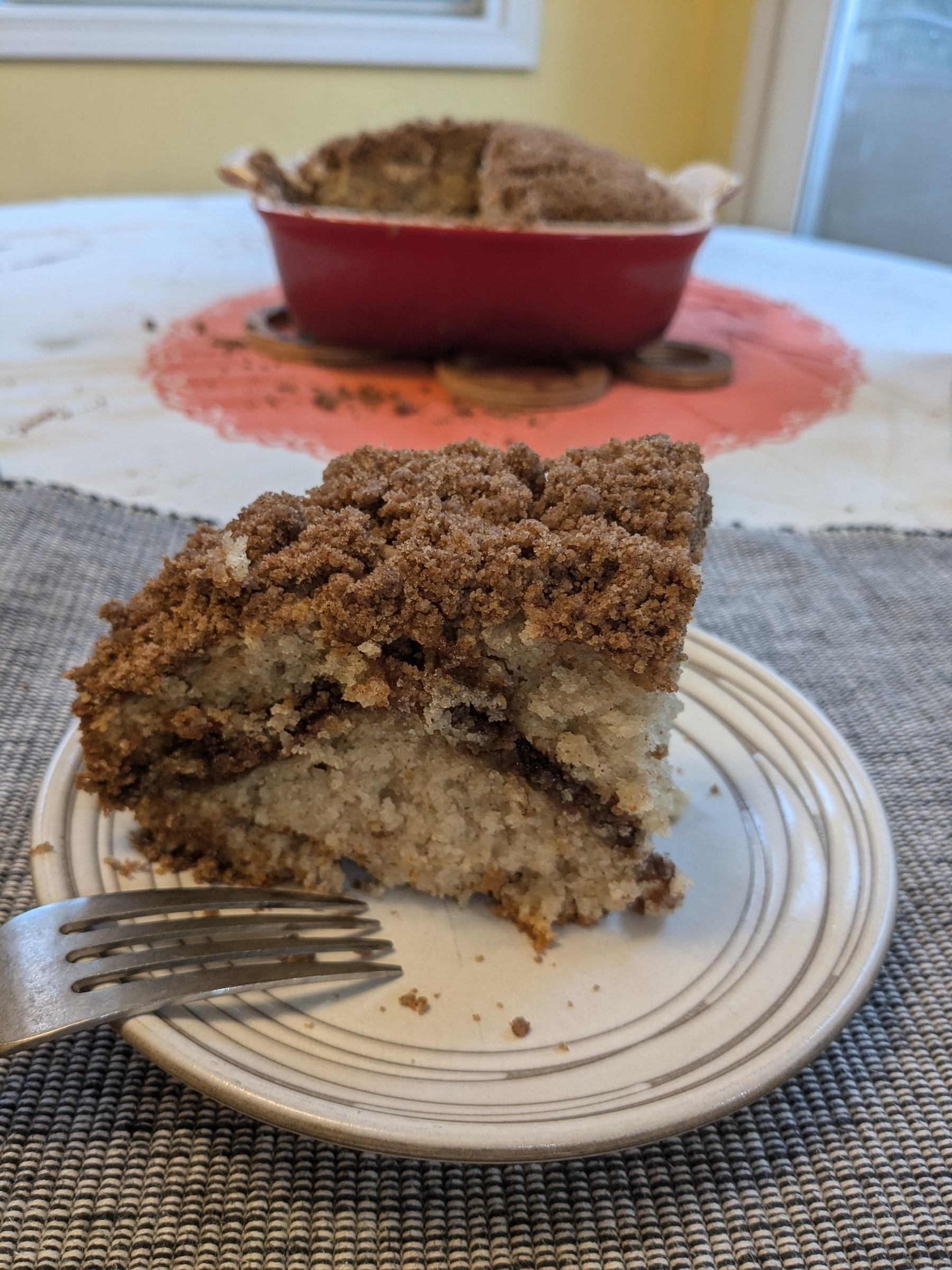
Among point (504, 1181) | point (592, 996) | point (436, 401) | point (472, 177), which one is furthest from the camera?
point (472, 177)

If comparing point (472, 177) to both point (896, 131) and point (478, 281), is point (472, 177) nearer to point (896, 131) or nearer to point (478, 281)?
point (478, 281)

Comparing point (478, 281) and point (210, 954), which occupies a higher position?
point (478, 281)

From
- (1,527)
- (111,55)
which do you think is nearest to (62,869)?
(1,527)

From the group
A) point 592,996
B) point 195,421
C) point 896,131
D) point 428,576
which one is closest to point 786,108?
point 896,131

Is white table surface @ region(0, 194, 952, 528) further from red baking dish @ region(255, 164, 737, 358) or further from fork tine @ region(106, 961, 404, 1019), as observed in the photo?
fork tine @ region(106, 961, 404, 1019)

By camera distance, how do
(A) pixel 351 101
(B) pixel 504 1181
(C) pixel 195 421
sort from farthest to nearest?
(A) pixel 351 101 → (C) pixel 195 421 → (B) pixel 504 1181

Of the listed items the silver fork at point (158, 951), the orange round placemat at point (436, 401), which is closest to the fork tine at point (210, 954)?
the silver fork at point (158, 951)

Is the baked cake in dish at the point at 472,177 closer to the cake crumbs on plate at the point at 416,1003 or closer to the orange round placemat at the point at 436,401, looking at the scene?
the orange round placemat at the point at 436,401

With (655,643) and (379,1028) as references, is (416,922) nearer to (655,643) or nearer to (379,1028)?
(379,1028)
